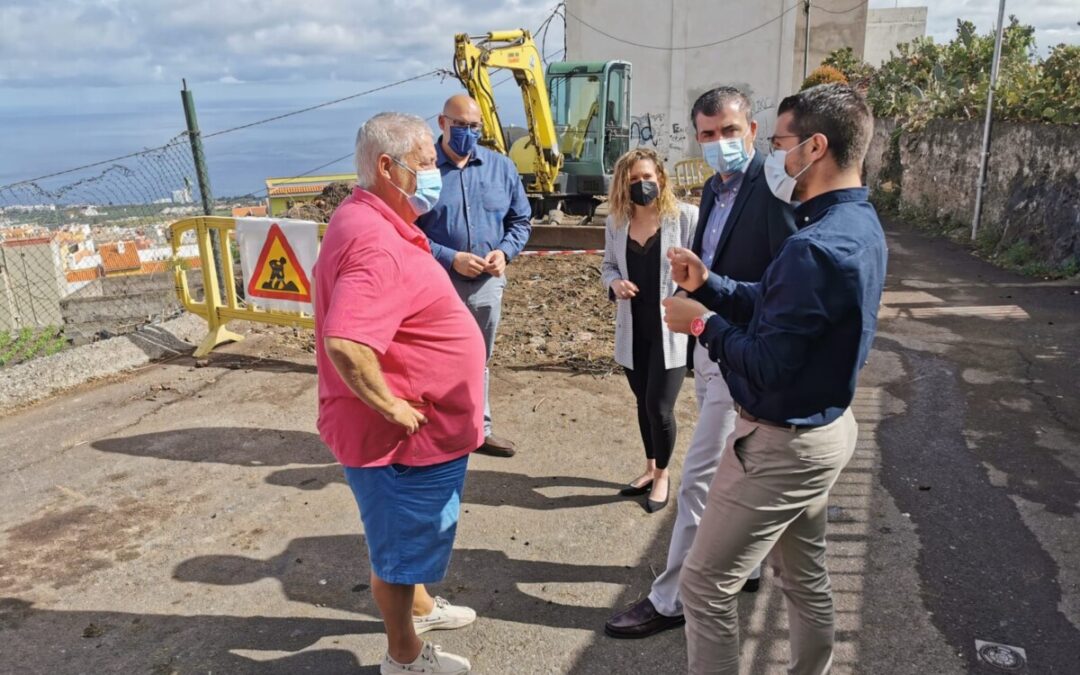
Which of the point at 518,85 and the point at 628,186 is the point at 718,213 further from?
the point at 518,85

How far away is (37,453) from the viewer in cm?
499

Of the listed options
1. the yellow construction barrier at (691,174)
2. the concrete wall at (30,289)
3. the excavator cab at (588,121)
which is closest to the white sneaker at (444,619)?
the excavator cab at (588,121)

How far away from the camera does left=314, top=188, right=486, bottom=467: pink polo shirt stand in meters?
2.24

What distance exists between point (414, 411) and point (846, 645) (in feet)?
6.54

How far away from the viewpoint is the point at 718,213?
3.14 meters

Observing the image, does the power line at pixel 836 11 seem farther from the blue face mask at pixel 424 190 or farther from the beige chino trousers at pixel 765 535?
the beige chino trousers at pixel 765 535

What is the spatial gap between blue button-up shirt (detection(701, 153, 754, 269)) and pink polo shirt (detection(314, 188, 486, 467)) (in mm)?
1125

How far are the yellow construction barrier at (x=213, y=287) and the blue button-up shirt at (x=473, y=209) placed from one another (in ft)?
8.79

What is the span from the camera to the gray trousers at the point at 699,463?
→ 290 cm

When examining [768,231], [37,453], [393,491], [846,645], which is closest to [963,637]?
[846,645]

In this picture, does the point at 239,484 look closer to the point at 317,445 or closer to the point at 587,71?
the point at 317,445

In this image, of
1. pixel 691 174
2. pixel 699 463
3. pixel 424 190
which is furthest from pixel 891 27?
pixel 424 190

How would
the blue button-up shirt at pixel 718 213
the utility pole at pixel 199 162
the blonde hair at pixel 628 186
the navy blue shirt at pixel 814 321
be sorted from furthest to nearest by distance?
the utility pole at pixel 199 162 < the blonde hair at pixel 628 186 < the blue button-up shirt at pixel 718 213 < the navy blue shirt at pixel 814 321

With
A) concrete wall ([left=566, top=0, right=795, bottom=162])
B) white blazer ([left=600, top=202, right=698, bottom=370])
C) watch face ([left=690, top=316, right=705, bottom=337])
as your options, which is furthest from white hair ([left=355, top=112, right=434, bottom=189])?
concrete wall ([left=566, top=0, right=795, bottom=162])
